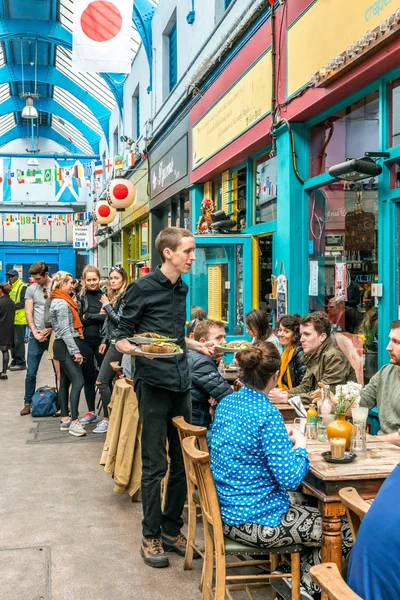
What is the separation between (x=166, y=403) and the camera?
161 inches

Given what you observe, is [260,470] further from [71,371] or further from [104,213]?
[104,213]

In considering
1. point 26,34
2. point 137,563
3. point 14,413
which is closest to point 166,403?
point 137,563

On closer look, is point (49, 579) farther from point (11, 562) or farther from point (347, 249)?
point (347, 249)

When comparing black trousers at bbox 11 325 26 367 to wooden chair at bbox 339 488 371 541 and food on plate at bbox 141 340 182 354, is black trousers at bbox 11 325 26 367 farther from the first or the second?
wooden chair at bbox 339 488 371 541

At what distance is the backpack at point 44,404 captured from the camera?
855 centimetres

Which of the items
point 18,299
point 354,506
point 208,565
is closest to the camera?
point 354,506

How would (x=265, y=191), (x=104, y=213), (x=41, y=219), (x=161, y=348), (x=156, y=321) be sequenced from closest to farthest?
(x=161, y=348), (x=156, y=321), (x=265, y=191), (x=104, y=213), (x=41, y=219)

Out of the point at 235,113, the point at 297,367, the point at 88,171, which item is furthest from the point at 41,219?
the point at 297,367

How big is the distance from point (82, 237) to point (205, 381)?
2599 cm

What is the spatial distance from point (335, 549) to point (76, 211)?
31095 mm

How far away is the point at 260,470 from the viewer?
10.3 ft

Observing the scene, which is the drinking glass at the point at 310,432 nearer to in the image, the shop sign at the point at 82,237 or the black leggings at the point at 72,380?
the black leggings at the point at 72,380

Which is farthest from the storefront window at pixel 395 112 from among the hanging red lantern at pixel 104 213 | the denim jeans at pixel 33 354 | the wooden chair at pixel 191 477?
the hanging red lantern at pixel 104 213

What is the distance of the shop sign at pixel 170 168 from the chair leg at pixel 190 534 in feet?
27.3
